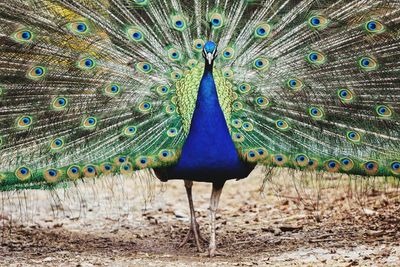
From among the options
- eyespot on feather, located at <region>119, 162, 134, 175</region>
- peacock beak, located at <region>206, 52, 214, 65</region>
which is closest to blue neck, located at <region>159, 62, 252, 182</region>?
peacock beak, located at <region>206, 52, 214, 65</region>

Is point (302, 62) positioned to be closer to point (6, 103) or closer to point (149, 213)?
point (6, 103)

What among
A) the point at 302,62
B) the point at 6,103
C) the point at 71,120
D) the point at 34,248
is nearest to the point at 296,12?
the point at 302,62

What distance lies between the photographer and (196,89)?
20.3 ft

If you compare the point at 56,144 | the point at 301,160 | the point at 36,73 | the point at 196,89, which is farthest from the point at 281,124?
the point at 36,73

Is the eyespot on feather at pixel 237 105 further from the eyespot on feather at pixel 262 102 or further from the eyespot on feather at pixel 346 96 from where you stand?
the eyespot on feather at pixel 346 96

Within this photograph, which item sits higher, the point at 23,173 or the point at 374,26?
the point at 374,26

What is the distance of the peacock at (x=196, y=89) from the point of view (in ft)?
19.7

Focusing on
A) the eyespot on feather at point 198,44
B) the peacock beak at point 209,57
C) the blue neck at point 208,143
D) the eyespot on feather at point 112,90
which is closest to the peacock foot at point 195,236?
the blue neck at point 208,143

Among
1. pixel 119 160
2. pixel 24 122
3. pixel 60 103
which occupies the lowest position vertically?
pixel 119 160

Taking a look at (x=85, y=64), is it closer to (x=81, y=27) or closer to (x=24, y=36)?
(x=81, y=27)

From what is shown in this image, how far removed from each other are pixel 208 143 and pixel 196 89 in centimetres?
48

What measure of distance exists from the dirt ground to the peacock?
39 centimetres

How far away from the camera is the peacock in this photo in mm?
6000

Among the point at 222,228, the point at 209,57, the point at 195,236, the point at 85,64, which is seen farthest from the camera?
the point at 222,228
